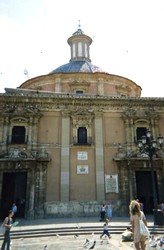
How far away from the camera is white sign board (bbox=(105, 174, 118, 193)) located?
16.1m

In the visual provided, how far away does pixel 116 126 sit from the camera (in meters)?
17.5

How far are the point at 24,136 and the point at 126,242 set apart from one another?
10450 millimetres

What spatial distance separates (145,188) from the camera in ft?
61.4

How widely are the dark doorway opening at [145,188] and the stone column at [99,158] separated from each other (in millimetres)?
3069

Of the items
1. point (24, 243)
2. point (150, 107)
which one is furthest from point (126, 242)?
point (150, 107)

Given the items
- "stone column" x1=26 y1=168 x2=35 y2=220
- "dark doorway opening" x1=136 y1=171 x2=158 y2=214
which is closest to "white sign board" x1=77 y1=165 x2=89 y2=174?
"stone column" x1=26 y1=168 x2=35 y2=220

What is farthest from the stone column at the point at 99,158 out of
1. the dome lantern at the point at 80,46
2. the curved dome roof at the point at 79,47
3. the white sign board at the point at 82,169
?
the dome lantern at the point at 80,46

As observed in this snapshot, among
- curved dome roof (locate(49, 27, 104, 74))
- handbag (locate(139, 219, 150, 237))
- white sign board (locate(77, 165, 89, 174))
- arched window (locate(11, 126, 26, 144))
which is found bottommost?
handbag (locate(139, 219, 150, 237))

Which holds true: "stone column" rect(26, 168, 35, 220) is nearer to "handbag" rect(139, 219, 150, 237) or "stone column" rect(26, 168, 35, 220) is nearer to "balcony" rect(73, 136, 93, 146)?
"balcony" rect(73, 136, 93, 146)

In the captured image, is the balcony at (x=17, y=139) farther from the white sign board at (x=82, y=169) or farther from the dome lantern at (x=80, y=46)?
the dome lantern at (x=80, y=46)

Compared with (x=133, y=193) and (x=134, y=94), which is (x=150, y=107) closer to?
(x=134, y=94)

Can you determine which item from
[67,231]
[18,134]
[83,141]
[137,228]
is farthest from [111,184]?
[137,228]

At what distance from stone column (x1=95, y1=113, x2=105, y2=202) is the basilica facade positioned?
63 millimetres

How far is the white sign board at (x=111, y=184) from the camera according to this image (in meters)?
16.1
